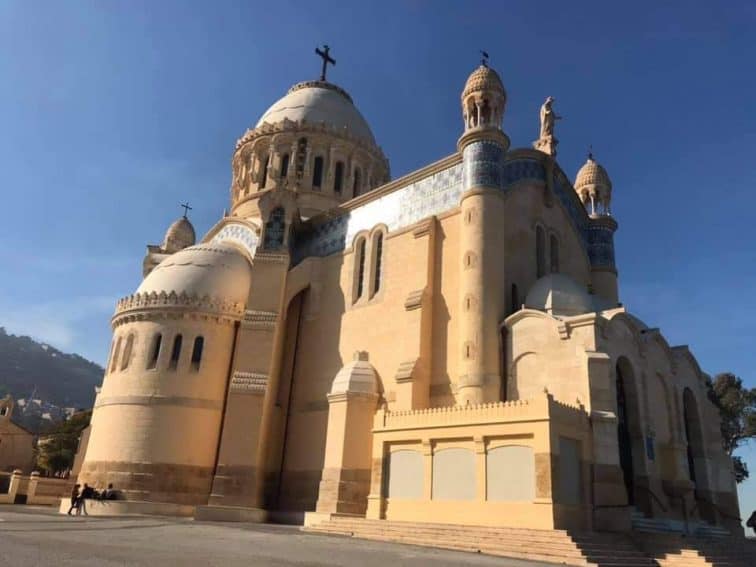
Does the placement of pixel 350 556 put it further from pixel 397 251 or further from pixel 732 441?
pixel 732 441

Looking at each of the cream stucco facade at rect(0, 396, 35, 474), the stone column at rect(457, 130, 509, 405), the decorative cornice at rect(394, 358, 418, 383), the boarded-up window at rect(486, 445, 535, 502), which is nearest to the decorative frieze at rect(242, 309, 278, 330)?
the decorative cornice at rect(394, 358, 418, 383)

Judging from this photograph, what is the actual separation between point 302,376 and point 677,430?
47.1 ft

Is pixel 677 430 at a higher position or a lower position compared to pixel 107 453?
higher

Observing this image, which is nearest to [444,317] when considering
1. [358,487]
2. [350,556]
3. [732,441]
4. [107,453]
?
[358,487]

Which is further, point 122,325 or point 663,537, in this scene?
point 122,325

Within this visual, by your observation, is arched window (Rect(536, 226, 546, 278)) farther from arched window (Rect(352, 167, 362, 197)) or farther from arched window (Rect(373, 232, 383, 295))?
arched window (Rect(352, 167, 362, 197))

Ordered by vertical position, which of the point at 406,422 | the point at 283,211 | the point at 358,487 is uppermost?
the point at 283,211

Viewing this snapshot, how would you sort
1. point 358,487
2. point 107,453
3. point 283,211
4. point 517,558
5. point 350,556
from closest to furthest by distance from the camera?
point 350,556 < point 517,558 < point 358,487 < point 107,453 < point 283,211

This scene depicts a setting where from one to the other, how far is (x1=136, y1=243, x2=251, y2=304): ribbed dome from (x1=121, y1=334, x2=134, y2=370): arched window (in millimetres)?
2197

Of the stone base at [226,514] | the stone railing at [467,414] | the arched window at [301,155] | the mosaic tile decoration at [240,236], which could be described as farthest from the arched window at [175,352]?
→ the arched window at [301,155]

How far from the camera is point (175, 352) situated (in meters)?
25.6

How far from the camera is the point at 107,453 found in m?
24.2

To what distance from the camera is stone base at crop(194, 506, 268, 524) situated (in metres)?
21.7

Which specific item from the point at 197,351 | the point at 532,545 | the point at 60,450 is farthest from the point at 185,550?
the point at 60,450
